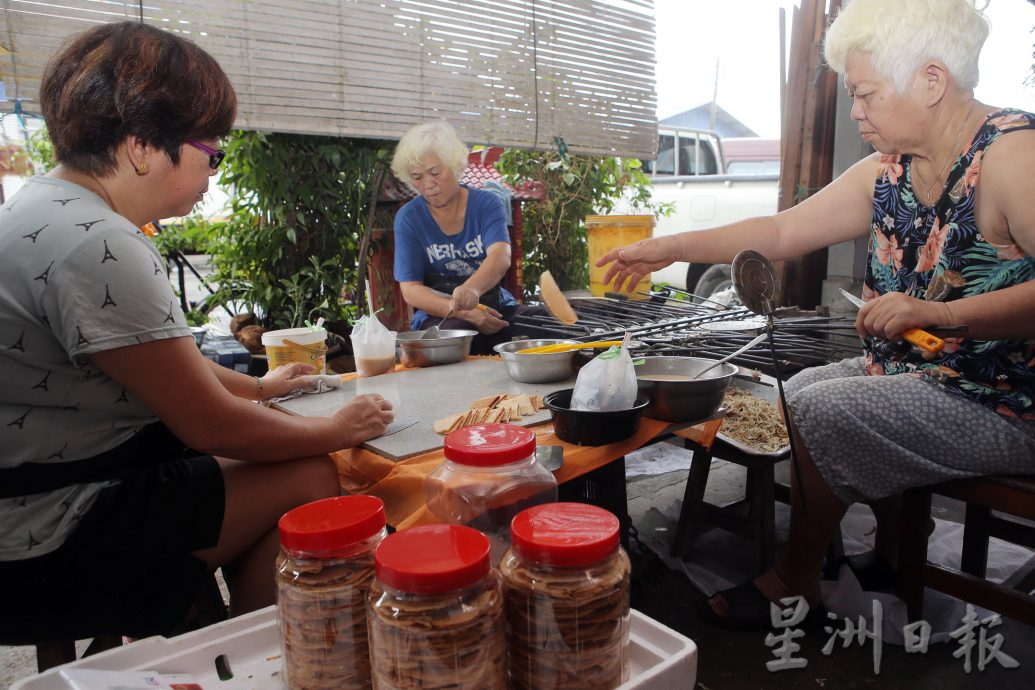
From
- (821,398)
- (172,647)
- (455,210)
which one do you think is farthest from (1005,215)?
(455,210)

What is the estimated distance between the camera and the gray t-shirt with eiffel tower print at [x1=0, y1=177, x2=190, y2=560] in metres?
1.37

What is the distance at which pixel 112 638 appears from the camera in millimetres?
1650

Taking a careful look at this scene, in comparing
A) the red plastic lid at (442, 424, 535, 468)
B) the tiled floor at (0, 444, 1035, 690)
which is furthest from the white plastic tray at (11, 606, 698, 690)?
the tiled floor at (0, 444, 1035, 690)

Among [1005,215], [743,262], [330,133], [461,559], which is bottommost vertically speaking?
[461,559]

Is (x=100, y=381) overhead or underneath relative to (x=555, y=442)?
overhead

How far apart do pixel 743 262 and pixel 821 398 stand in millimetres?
502

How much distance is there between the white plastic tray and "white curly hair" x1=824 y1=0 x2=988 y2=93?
178 cm

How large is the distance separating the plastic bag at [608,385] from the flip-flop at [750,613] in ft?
3.97

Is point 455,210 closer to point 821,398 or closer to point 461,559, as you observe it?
point 821,398

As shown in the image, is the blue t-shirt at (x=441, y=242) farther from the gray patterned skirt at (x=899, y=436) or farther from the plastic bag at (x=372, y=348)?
Result: the gray patterned skirt at (x=899, y=436)

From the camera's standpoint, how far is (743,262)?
2.21 metres

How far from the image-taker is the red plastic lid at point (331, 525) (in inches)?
37.2

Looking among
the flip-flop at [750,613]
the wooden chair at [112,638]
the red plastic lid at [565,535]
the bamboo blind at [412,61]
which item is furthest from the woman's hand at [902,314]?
the bamboo blind at [412,61]

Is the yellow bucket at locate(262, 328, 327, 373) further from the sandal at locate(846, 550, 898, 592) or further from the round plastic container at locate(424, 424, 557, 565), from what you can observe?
the sandal at locate(846, 550, 898, 592)
